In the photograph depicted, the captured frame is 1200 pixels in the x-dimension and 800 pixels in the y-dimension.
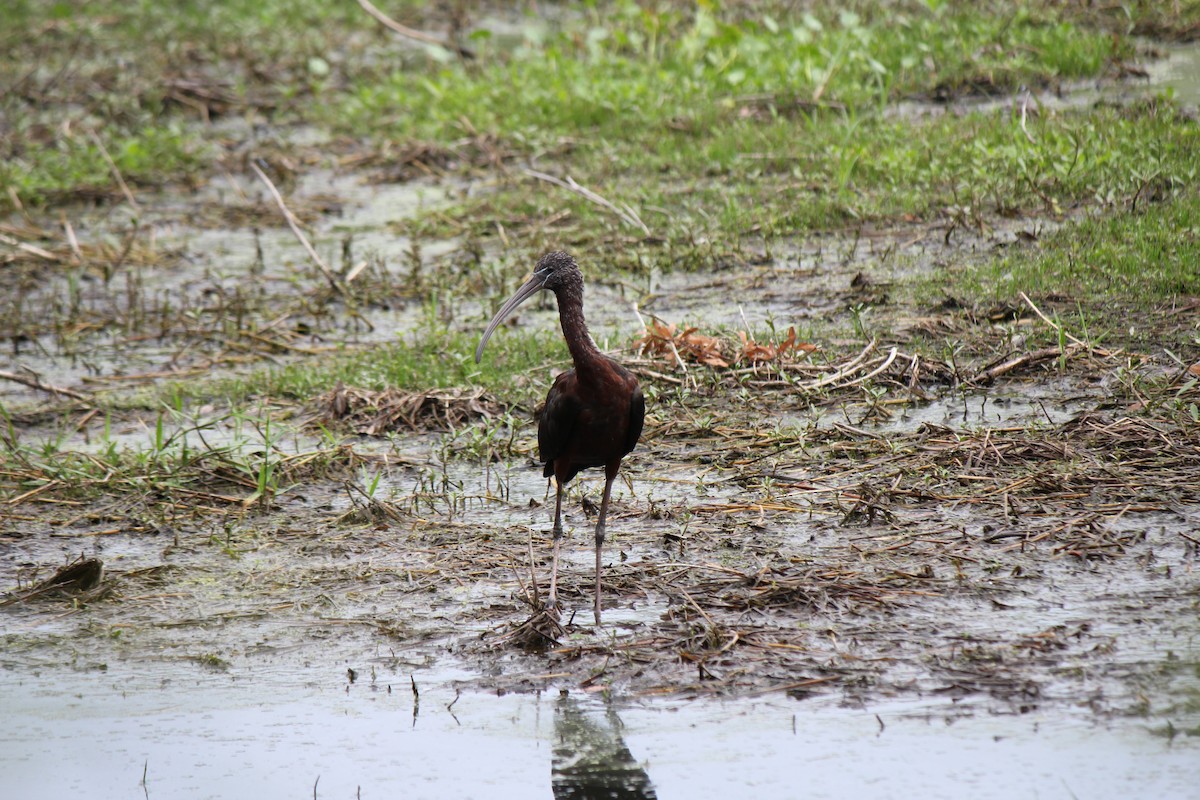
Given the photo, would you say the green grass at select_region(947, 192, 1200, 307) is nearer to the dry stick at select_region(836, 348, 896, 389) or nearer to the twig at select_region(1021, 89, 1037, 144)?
the dry stick at select_region(836, 348, 896, 389)

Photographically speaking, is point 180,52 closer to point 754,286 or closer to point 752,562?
point 754,286

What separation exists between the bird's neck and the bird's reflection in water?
1.23 metres

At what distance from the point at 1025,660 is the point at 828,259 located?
4.34 m

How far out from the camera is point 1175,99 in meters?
9.43

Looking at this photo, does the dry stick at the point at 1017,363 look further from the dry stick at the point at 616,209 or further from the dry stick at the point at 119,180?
the dry stick at the point at 119,180

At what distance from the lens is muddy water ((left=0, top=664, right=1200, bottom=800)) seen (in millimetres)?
3838

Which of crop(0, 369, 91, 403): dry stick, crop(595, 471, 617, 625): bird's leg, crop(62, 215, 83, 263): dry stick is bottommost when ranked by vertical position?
crop(595, 471, 617, 625): bird's leg

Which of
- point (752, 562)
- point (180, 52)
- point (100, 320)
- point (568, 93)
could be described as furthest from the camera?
point (180, 52)

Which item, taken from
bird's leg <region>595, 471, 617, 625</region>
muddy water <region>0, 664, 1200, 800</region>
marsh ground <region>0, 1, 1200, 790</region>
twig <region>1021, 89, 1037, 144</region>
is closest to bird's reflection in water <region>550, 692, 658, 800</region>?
muddy water <region>0, 664, 1200, 800</region>

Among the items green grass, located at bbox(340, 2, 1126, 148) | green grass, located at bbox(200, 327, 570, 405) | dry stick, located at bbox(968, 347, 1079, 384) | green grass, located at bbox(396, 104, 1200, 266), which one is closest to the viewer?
dry stick, located at bbox(968, 347, 1079, 384)

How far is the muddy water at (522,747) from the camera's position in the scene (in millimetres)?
3838

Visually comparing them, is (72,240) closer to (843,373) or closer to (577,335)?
(843,373)

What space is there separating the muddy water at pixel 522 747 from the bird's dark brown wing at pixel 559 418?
968 millimetres

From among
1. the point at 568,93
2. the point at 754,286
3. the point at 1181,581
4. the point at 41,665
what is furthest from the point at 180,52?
the point at 1181,581
